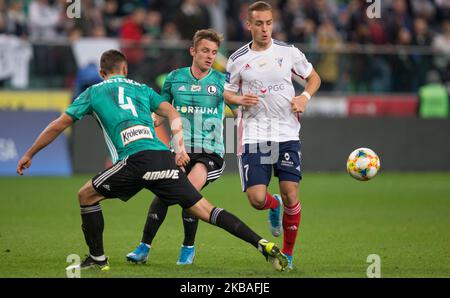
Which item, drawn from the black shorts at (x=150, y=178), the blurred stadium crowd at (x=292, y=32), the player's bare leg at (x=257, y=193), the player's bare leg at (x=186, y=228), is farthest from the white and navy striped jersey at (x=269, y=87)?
the blurred stadium crowd at (x=292, y=32)

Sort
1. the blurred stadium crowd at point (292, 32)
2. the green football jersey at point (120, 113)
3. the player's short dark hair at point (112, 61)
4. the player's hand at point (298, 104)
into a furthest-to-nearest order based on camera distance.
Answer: the blurred stadium crowd at point (292, 32)
the player's hand at point (298, 104)
the player's short dark hair at point (112, 61)
the green football jersey at point (120, 113)

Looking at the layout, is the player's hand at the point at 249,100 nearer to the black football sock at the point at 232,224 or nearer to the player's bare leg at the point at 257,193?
the player's bare leg at the point at 257,193

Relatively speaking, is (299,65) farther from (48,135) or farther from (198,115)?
(48,135)

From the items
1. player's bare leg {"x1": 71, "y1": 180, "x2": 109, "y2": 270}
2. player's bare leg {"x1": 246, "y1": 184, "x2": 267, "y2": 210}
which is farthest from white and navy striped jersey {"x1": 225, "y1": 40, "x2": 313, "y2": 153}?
player's bare leg {"x1": 71, "y1": 180, "x2": 109, "y2": 270}

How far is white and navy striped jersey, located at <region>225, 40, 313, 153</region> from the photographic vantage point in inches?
386

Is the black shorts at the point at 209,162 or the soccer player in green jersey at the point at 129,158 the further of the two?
the black shorts at the point at 209,162

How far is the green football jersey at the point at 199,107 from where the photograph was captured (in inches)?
400

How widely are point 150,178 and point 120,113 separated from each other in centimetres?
67

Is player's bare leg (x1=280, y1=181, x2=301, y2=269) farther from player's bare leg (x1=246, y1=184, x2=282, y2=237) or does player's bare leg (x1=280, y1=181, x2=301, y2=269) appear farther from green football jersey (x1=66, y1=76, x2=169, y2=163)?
green football jersey (x1=66, y1=76, x2=169, y2=163)

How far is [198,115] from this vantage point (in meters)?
10.2

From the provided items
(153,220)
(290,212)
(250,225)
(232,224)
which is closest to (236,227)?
(232,224)

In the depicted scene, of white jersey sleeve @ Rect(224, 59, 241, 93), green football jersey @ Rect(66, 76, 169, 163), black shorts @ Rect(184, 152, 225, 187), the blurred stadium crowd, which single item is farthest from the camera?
the blurred stadium crowd

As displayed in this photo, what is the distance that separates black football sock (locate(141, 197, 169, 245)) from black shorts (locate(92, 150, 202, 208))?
93cm
